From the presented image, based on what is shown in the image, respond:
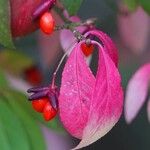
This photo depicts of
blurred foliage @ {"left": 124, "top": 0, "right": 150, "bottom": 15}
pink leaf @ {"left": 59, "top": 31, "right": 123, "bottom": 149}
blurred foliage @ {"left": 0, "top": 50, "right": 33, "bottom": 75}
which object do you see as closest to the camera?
pink leaf @ {"left": 59, "top": 31, "right": 123, "bottom": 149}

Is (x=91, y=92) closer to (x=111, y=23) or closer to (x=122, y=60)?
(x=122, y=60)

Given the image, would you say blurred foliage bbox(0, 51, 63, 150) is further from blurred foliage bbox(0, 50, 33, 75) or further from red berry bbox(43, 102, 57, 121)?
blurred foliage bbox(0, 50, 33, 75)

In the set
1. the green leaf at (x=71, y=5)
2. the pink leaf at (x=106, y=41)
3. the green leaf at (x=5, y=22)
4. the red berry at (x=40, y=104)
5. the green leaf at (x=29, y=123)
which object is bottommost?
the green leaf at (x=29, y=123)

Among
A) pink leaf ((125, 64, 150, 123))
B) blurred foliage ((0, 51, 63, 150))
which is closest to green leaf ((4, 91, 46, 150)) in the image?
blurred foliage ((0, 51, 63, 150))

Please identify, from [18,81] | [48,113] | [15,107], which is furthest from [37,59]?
[48,113]

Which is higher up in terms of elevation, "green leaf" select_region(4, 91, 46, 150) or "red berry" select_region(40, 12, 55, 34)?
"red berry" select_region(40, 12, 55, 34)

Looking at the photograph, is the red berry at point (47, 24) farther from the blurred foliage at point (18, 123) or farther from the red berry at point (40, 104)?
the blurred foliage at point (18, 123)

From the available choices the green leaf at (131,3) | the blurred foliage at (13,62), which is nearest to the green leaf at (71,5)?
the green leaf at (131,3)
